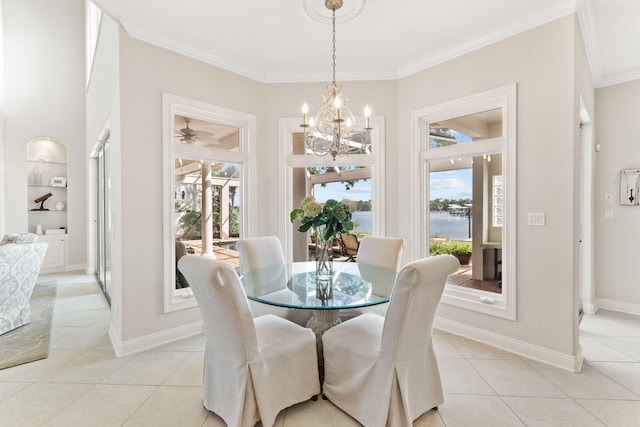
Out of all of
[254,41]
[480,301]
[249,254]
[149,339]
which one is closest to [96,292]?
[149,339]

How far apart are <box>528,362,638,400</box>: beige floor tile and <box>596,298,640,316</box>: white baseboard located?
1828 mm

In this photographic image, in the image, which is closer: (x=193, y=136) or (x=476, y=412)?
(x=476, y=412)

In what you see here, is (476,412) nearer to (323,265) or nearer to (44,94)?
(323,265)

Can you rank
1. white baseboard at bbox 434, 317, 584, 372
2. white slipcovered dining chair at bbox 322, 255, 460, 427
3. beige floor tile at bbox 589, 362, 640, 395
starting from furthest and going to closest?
white baseboard at bbox 434, 317, 584, 372 < beige floor tile at bbox 589, 362, 640, 395 < white slipcovered dining chair at bbox 322, 255, 460, 427

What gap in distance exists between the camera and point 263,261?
3.01 metres

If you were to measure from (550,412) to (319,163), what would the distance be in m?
2.98

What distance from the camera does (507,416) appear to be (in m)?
1.91

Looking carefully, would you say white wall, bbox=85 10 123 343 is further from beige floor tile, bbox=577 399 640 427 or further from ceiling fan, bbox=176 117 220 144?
beige floor tile, bbox=577 399 640 427

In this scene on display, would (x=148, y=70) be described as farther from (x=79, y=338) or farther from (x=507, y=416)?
(x=507, y=416)

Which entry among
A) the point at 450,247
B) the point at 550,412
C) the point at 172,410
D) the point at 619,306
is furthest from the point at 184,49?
the point at 619,306

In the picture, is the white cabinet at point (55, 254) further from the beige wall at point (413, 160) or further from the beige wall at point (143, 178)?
the beige wall at point (143, 178)

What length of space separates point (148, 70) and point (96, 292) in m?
3.54

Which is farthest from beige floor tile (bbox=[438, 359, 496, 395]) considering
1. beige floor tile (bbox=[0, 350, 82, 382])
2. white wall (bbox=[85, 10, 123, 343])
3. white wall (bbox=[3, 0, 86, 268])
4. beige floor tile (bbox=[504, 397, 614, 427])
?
white wall (bbox=[3, 0, 86, 268])

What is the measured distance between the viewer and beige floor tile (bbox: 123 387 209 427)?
6.09 ft
